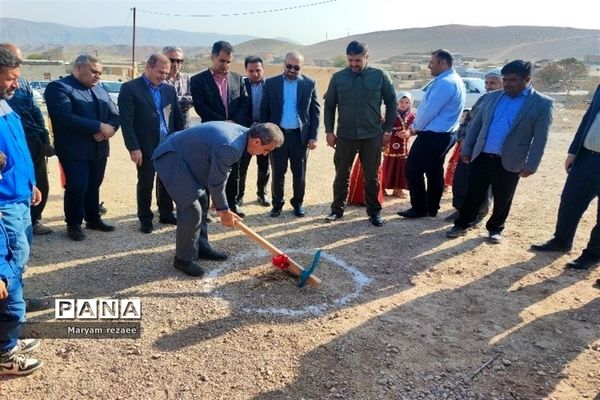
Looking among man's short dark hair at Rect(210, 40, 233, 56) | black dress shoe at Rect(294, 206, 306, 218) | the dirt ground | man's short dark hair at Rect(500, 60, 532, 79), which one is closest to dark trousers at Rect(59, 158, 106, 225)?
the dirt ground

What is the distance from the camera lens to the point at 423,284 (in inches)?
175

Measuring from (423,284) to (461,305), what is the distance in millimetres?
458

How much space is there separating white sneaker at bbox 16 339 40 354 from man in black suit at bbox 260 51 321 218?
3424 mm

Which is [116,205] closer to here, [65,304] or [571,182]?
[65,304]

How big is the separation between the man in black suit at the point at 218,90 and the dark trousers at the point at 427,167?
218 cm

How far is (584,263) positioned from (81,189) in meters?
5.26

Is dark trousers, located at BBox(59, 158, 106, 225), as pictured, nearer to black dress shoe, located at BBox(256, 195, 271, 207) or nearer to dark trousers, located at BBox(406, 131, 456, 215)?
black dress shoe, located at BBox(256, 195, 271, 207)

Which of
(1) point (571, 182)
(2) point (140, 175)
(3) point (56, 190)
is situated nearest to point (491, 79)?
(1) point (571, 182)

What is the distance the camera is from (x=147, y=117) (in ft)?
16.6

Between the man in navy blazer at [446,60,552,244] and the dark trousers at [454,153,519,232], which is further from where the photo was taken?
the dark trousers at [454,153,519,232]

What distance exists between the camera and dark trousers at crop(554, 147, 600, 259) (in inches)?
192

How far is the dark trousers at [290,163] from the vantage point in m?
5.86

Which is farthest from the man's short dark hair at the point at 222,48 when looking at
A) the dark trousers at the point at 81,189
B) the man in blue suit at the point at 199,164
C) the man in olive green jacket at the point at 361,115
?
the dark trousers at the point at 81,189

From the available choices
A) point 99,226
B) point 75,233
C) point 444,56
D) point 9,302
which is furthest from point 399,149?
point 9,302
